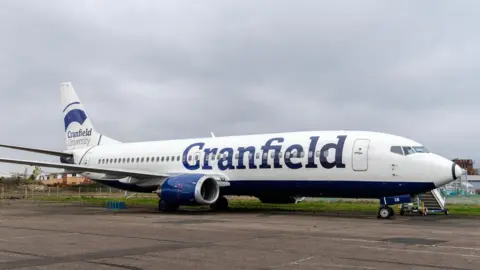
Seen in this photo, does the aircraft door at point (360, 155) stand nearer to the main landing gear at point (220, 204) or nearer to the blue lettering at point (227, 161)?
the blue lettering at point (227, 161)

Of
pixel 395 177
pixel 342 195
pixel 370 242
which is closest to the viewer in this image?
pixel 370 242

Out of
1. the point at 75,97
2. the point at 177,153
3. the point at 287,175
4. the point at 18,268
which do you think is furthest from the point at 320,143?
the point at 75,97

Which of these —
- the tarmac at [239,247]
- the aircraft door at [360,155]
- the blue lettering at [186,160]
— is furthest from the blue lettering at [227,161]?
the tarmac at [239,247]

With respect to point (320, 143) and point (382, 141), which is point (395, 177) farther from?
point (320, 143)

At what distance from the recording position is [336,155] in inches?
782

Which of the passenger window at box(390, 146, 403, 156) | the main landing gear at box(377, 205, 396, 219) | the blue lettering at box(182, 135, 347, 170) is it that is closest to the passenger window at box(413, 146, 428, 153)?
the passenger window at box(390, 146, 403, 156)

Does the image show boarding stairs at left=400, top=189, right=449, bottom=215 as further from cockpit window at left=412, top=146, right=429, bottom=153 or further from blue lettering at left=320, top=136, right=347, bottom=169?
blue lettering at left=320, top=136, right=347, bottom=169

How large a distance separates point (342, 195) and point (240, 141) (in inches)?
235

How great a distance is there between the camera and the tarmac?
7926mm

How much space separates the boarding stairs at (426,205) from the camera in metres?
→ 21.4

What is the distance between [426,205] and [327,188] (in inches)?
212

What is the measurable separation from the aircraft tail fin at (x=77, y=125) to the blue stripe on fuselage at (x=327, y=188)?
12.1 metres

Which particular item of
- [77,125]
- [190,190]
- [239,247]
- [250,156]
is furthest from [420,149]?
[77,125]

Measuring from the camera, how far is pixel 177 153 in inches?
1032
